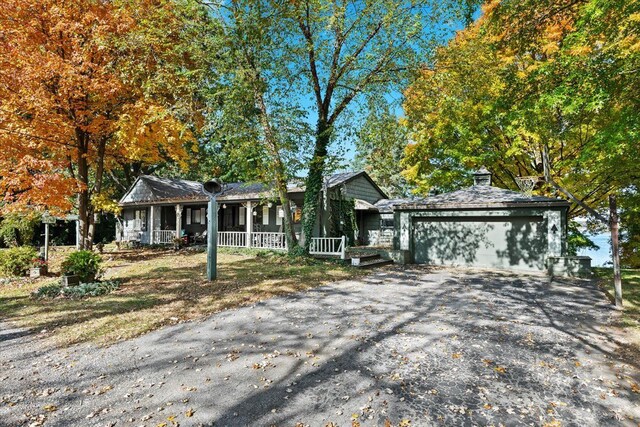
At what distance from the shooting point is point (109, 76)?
1202 cm

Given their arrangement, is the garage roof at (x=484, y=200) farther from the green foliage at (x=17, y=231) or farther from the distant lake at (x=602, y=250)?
the green foliage at (x=17, y=231)

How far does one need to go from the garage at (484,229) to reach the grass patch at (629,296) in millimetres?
1693

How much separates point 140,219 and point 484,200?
69.0ft

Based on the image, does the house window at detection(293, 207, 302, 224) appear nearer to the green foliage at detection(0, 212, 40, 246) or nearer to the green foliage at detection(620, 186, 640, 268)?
the green foliage at detection(0, 212, 40, 246)

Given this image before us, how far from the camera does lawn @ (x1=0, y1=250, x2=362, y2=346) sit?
18.5ft

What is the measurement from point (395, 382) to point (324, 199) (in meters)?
13.4

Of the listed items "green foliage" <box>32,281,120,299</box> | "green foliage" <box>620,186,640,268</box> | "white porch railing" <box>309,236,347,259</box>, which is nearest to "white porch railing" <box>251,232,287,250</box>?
"white porch railing" <box>309,236,347,259</box>

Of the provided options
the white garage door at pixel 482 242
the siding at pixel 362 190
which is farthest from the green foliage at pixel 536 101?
the siding at pixel 362 190

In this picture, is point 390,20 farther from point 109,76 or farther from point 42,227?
point 42,227

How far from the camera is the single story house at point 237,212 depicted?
16734 millimetres

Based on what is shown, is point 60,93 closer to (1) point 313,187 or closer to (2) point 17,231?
(1) point 313,187

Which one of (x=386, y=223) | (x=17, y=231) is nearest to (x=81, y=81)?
(x=17, y=231)

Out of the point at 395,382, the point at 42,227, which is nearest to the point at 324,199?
the point at 395,382

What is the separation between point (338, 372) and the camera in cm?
396
